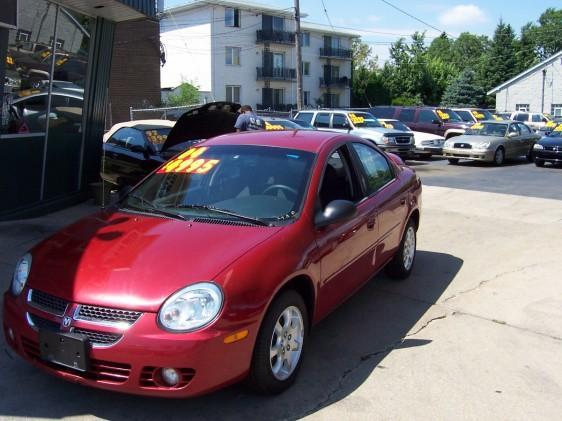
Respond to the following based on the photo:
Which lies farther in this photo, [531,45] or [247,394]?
[531,45]

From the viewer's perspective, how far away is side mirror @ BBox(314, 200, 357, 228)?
3922 mm

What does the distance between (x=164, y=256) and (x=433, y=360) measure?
80.0 inches

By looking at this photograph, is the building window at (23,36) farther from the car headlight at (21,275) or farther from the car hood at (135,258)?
the car headlight at (21,275)

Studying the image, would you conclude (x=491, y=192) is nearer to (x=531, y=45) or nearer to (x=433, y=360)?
(x=433, y=360)

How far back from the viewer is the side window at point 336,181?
14.1 ft

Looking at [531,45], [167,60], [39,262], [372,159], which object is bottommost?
[39,262]

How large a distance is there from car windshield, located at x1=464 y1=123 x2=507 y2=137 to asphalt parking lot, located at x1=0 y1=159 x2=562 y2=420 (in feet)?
43.0

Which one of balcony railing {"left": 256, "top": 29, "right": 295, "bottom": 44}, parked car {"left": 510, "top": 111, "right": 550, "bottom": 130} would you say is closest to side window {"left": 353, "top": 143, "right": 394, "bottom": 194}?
parked car {"left": 510, "top": 111, "right": 550, "bottom": 130}

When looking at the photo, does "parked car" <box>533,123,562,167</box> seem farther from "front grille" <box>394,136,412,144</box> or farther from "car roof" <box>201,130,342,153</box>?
"car roof" <box>201,130,342,153</box>

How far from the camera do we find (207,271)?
321 centimetres

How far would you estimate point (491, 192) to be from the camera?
41.1 ft

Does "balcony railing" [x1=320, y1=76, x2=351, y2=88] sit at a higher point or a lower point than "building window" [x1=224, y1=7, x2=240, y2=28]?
lower

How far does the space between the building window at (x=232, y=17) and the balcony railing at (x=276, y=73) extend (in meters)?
4.02

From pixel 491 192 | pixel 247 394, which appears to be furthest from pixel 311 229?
pixel 491 192
